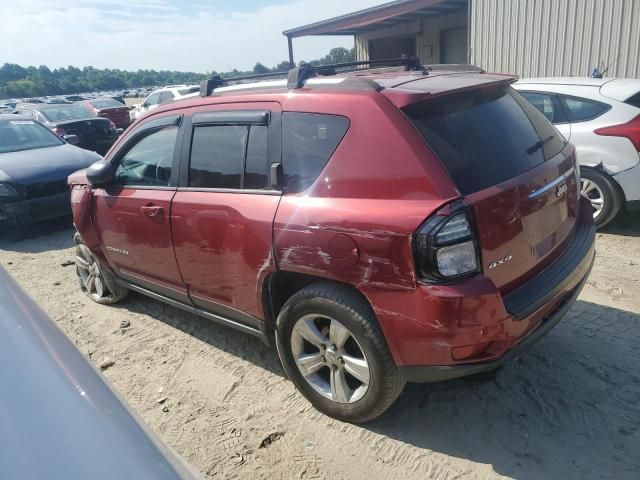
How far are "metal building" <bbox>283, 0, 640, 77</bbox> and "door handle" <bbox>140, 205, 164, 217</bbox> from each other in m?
9.87

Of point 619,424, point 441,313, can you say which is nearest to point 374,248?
point 441,313

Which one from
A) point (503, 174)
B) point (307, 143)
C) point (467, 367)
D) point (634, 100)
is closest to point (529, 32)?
point (634, 100)

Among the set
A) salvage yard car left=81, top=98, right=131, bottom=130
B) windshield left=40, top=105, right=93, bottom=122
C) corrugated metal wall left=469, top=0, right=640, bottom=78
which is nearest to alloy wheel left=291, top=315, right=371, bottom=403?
corrugated metal wall left=469, top=0, right=640, bottom=78

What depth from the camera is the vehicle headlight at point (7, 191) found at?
6.77m

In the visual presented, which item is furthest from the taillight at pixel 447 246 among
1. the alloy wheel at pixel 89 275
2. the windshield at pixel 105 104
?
the windshield at pixel 105 104

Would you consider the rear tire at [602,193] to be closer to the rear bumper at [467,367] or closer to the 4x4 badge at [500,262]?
the rear bumper at [467,367]

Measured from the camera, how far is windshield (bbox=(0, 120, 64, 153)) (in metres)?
8.10

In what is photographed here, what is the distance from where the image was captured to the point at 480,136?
261 centimetres

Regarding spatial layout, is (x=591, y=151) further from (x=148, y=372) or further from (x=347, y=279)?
(x=148, y=372)

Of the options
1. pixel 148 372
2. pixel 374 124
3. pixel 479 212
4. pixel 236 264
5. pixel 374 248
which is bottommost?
pixel 148 372

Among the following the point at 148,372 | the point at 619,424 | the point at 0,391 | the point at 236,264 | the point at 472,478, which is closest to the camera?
the point at 0,391

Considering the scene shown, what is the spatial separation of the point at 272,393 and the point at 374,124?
5.77ft

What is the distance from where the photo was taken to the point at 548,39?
11.0 metres

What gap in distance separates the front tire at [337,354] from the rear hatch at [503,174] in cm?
65
